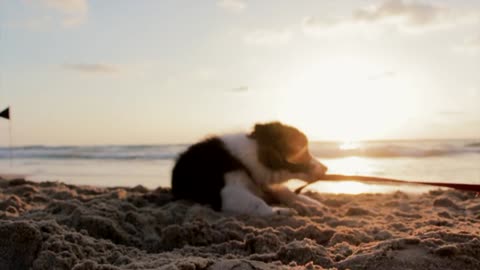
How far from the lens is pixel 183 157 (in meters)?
5.86

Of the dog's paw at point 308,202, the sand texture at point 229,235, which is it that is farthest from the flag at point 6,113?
the dog's paw at point 308,202

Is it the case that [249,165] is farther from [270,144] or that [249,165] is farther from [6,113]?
[6,113]

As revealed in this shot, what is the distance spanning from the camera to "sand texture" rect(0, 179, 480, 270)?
8.30 ft

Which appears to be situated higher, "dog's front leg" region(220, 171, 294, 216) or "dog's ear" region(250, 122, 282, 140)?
"dog's ear" region(250, 122, 282, 140)

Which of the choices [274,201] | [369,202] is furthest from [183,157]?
[369,202]

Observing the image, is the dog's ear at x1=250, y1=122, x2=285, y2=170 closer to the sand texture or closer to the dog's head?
the dog's head

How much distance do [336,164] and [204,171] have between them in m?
8.86

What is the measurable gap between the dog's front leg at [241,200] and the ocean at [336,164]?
225cm

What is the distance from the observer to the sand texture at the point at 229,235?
2531 mm

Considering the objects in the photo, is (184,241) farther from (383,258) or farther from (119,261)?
(383,258)

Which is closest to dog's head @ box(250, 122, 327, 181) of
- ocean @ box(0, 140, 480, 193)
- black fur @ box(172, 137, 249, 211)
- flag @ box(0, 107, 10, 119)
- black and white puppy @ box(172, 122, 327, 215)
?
black and white puppy @ box(172, 122, 327, 215)

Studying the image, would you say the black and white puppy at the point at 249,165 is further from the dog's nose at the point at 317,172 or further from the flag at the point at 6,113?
the flag at the point at 6,113

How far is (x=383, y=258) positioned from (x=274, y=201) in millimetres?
3333

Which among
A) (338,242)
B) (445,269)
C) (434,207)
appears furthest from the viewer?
(434,207)
